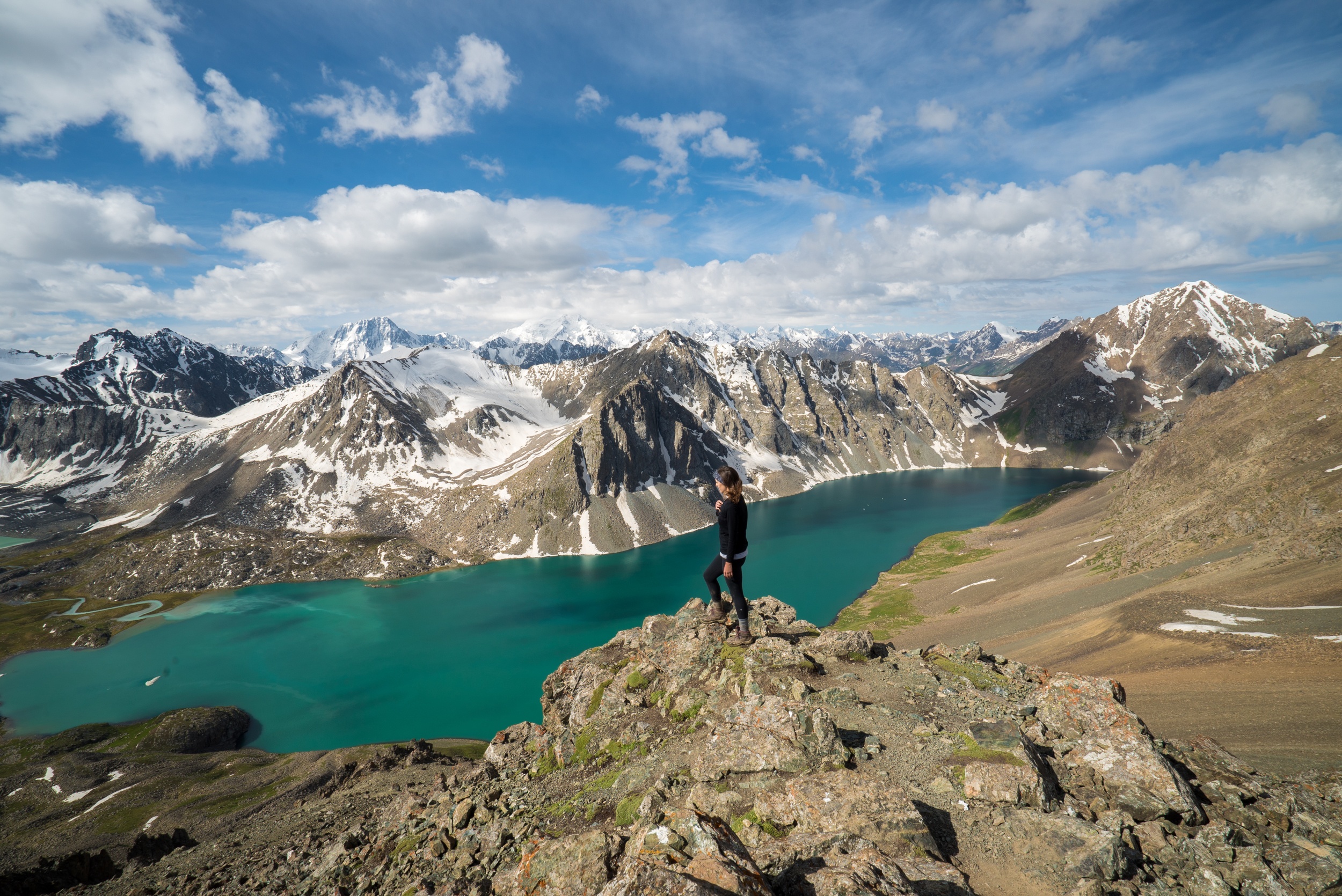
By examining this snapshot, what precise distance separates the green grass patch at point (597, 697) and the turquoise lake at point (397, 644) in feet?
183

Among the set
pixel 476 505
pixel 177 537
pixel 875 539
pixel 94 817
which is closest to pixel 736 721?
pixel 94 817

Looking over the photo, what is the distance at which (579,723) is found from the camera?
69.2 ft

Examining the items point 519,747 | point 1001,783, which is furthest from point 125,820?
point 1001,783

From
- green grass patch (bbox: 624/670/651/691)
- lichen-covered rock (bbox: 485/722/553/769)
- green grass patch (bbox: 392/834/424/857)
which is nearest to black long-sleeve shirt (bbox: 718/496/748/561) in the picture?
green grass patch (bbox: 624/670/651/691)

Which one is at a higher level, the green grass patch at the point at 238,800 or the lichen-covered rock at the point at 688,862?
the lichen-covered rock at the point at 688,862

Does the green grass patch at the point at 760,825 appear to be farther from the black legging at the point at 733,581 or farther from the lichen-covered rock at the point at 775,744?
the black legging at the point at 733,581

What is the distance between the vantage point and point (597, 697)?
864 inches

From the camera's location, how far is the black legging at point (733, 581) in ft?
51.4

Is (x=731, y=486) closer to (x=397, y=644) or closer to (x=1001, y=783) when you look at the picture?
(x=1001, y=783)

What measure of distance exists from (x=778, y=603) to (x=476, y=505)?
171 m

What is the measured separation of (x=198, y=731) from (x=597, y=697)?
80342mm

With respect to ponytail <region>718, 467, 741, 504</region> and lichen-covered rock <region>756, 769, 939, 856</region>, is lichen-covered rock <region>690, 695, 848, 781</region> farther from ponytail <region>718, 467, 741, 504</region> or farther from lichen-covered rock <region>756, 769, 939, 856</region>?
Result: ponytail <region>718, 467, 741, 504</region>

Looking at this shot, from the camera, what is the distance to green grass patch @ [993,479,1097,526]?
500ft

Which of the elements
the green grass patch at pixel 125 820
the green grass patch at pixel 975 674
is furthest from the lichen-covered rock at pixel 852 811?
the green grass patch at pixel 125 820
